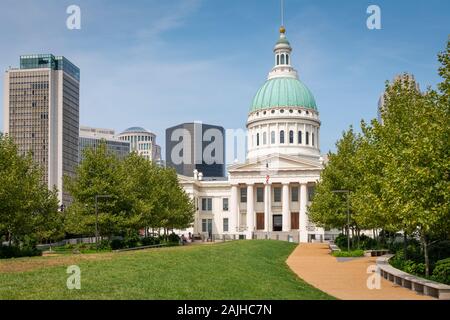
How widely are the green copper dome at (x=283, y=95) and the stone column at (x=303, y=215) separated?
2304 centimetres

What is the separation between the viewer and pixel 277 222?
356 feet

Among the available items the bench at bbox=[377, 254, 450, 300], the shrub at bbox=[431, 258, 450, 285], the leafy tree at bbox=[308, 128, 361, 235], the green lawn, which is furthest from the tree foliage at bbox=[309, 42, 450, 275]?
the leafy tree at bbox=[308, 128, 361, 235]

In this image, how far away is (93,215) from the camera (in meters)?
52.1

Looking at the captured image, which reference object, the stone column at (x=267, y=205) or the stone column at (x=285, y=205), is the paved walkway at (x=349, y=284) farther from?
the stone column at (x=267, y=205)

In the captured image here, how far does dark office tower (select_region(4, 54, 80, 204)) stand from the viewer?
536 ft

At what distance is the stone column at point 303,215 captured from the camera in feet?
334

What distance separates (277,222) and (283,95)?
1109 inches

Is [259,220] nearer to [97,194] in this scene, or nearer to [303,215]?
[303,215]

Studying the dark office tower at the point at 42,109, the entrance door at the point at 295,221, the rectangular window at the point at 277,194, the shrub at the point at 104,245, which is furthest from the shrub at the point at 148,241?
the dark office tower at the point at 42,109

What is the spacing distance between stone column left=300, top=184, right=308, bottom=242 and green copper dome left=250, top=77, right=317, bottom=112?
2304cm

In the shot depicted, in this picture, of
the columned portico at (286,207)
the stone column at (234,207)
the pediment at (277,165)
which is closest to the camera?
the pediment at (277,165)

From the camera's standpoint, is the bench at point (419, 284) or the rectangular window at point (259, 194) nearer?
the bench at point (419, 284)

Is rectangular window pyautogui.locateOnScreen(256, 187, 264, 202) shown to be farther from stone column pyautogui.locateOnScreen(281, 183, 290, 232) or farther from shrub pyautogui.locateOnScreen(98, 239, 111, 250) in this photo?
shrub pyautogui.locateOnScreen(98, 239, 111, 250)
